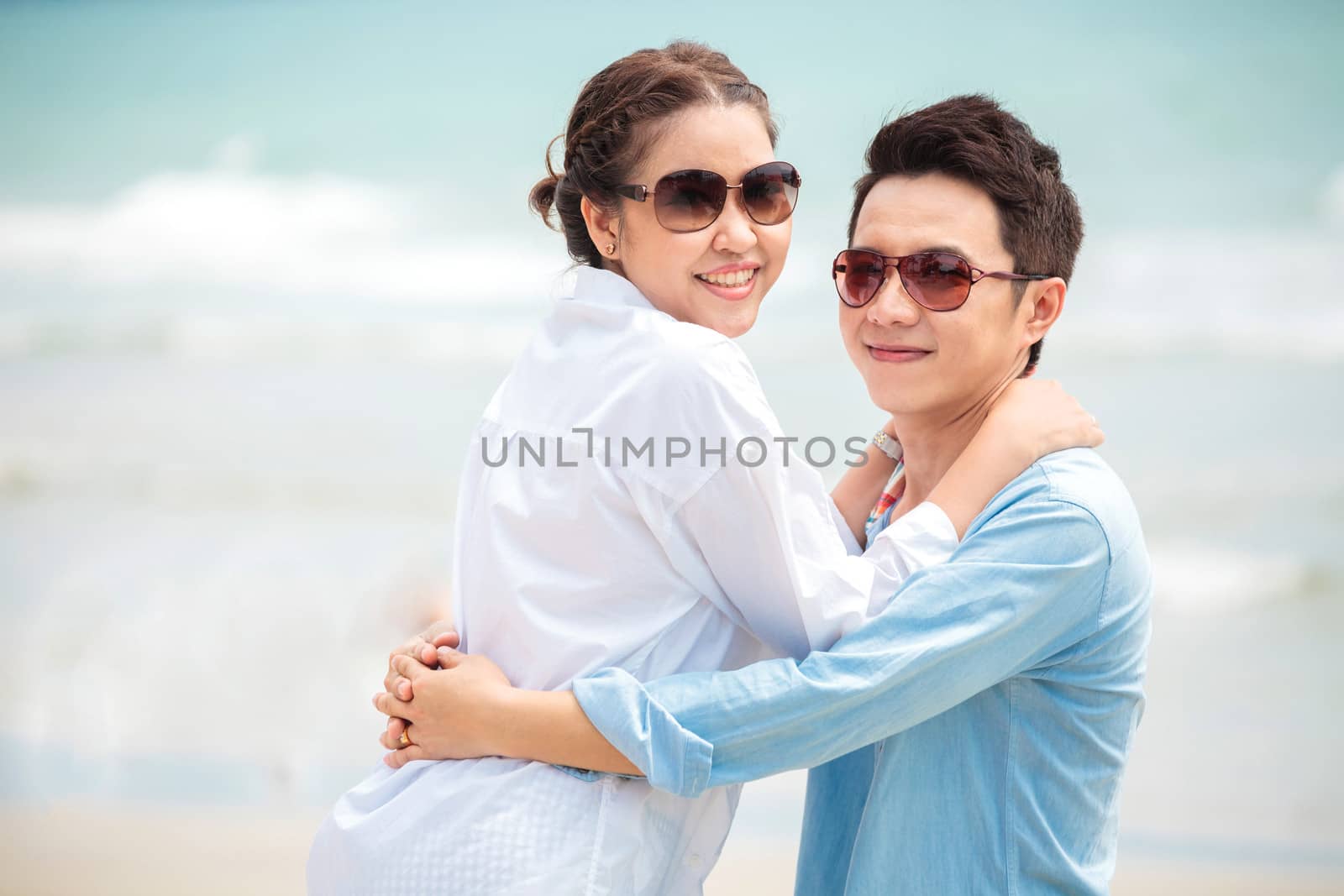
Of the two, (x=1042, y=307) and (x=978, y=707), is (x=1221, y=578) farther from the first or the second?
(x=978, y=707)

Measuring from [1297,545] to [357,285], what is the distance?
Answer: 972cm

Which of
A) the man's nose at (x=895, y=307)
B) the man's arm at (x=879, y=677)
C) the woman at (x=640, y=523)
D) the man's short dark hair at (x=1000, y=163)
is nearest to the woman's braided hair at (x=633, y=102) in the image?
the woman at (x=640, y=523)

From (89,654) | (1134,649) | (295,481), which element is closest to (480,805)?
(1134,649)

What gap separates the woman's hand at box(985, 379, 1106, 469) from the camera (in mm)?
2281

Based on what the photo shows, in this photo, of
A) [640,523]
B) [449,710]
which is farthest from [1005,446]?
[449,710]

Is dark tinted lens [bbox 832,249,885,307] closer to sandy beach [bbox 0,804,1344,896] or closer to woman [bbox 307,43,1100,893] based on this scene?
woman [bbox 307,43,1100,893]

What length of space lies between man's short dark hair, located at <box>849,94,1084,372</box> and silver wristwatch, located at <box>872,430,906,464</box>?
531mm

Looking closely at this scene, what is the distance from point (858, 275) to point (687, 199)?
428 millimetres

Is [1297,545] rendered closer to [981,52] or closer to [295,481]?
[981,52]

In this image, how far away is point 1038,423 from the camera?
2.32 m

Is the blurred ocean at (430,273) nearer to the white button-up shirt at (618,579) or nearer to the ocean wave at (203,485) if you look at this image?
the ocean wave at (203,485)

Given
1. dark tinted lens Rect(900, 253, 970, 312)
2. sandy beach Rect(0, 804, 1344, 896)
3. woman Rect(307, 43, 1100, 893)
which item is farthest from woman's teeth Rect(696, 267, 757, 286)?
sandy beach Rect(0, 804, 1344, 896)

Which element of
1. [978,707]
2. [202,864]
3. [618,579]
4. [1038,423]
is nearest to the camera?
[618,579]

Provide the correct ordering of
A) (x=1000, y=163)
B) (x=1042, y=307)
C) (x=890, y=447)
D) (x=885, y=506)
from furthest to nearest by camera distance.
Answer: (x=890, y=447), (x=885, y=506), (x=1042, y=307), (x=1000, y=163)
